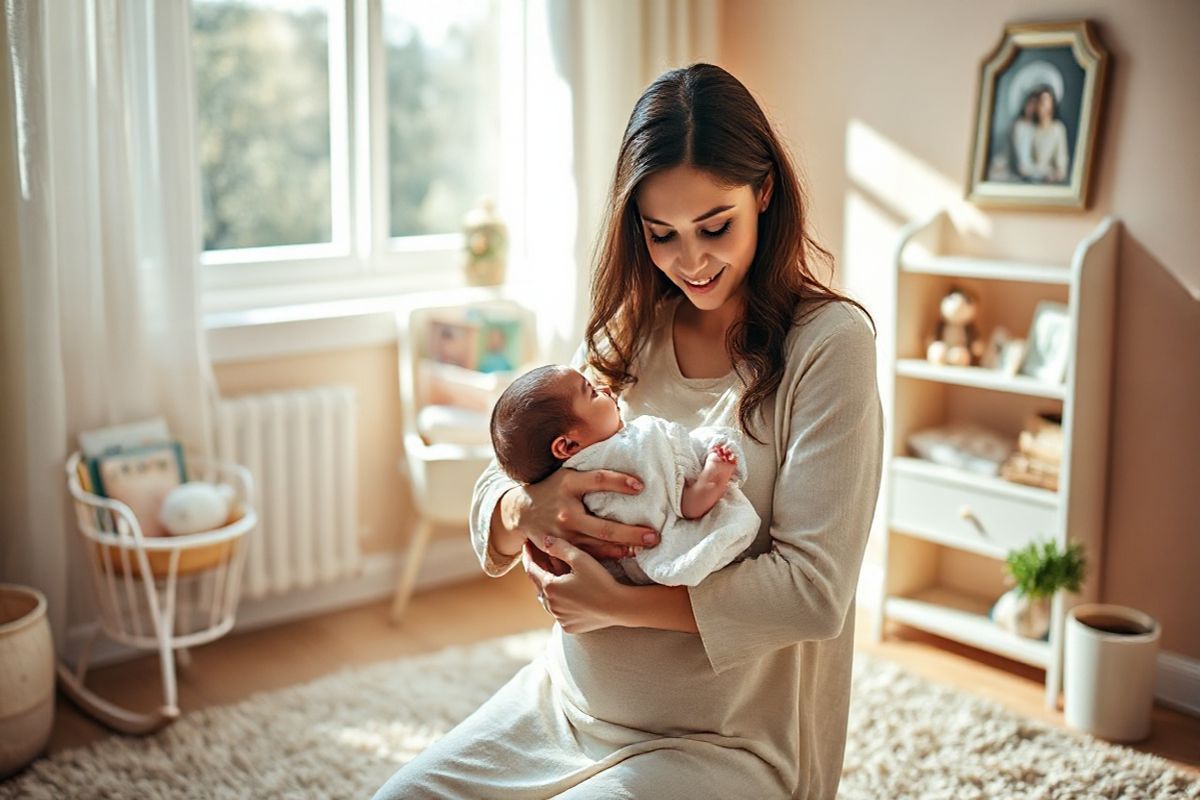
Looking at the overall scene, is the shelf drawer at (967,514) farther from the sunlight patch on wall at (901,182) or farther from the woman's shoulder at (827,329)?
the woman's shoulder at (827,329)

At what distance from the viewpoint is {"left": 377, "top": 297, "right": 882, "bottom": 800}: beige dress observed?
4.97 feet

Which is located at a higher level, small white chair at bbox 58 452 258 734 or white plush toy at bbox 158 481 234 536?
white plush toy at bbox 158 481 234 536

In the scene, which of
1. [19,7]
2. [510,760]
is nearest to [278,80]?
[19,7]

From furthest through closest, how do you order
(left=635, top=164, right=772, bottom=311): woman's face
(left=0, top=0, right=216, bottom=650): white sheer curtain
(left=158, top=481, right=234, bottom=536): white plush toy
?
(left=158, top=481, right=234, bottom=536): white plush toy, (left=0, top=0, right=216, bottom=650): white sheer curtain, (left=635, top=164, right=772, bottom=311): woman's face

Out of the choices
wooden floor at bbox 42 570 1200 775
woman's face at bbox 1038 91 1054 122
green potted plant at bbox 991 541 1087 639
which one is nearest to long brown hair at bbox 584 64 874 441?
green potted plant at bbox 991 541 1087 639

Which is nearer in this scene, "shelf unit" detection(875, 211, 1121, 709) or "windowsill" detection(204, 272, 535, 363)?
"shelf unit" detection(875, 211, 1121, 709)

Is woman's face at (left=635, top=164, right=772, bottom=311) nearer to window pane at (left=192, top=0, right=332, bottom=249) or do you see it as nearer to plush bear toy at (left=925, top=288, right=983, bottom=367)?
plush bear toy at (left=925, top=288, right=983, bottom=367)

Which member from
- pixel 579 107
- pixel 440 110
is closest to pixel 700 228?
pixel 579 107

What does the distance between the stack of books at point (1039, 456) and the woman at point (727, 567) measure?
4.63 ft

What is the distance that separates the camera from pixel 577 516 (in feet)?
5.17

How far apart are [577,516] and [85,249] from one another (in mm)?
1754

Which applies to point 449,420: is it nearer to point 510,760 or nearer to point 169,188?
point 169,188

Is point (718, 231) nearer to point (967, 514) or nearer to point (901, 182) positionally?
point (967, 514)

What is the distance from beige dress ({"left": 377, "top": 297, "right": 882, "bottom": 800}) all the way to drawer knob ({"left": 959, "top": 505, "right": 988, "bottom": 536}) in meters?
Result: 1.43
